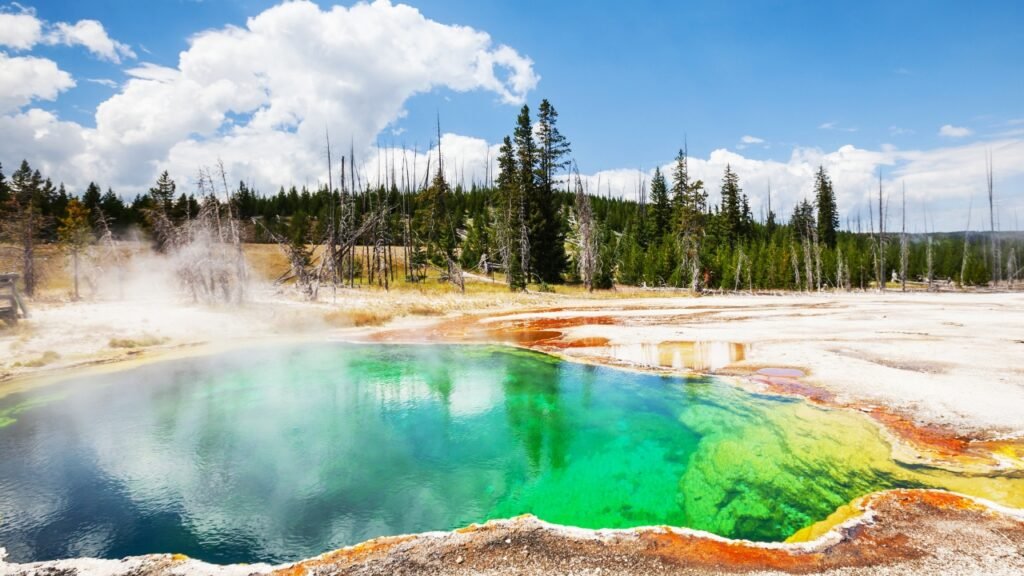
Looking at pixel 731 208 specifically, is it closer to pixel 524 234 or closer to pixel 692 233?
pixel 692 233

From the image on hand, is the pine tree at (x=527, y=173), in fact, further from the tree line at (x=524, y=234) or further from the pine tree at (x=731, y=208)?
the pine tree at (x=731, y=208)

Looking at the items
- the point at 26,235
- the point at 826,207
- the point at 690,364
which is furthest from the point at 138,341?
the point at 826,207

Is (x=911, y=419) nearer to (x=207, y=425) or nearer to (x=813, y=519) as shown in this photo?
(x=813, y=519)

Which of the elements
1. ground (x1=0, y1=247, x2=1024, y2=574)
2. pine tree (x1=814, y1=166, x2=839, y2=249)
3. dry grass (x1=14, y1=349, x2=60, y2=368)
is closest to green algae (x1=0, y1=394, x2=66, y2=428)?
ground (x1=0, y1=247, x2=1024, y2=574)

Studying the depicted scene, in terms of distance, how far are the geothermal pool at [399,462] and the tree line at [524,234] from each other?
18.5 meters

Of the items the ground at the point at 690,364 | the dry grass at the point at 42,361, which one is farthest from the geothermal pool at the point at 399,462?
the dry grass at the point at 42,361

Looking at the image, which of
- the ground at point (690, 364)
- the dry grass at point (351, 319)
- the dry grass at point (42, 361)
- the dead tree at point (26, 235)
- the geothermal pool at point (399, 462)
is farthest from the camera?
the dead tree at point (26, 235)

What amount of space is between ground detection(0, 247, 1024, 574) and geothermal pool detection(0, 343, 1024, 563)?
27.2 inches

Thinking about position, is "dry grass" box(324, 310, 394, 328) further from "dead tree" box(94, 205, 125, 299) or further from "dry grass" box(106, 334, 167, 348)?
"dead tree" box(94, 205, 125, 299)

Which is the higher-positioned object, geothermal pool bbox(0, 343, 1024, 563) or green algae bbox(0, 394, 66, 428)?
green algae bbox(0, 394, 66, 428)

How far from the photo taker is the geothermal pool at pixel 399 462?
251 inches

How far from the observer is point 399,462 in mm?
8531

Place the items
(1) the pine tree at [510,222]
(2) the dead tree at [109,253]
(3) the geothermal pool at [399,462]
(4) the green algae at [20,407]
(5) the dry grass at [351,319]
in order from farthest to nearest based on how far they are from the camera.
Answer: (1) the pine tree at [510,222]
(2) the dead tree at [109,253]
(5) the dry grass at [351,319]
(4) the green algae at [20,407]
(3) the geothermal pool at [399,462]

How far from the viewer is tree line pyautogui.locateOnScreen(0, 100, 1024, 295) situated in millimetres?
38062
